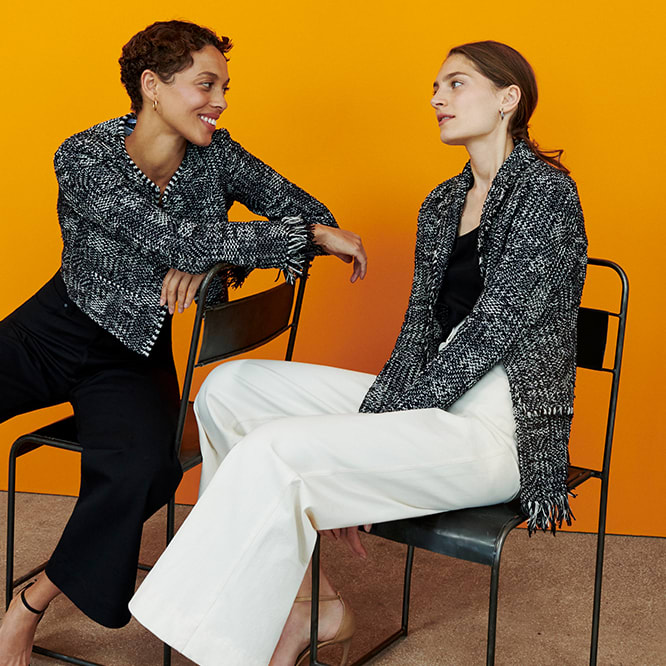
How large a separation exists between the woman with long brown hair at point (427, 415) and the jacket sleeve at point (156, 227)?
0.77 feet

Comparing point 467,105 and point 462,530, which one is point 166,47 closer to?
point 467,105

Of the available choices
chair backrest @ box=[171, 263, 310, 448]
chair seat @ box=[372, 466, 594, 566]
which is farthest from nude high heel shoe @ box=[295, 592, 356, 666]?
chair backrest @ box=[171, 263, 310, 448]

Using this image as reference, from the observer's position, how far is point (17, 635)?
1.92 metres

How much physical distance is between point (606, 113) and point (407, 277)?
2.36 ft

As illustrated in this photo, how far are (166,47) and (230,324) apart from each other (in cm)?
65

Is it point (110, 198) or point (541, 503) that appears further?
point (110, 198)

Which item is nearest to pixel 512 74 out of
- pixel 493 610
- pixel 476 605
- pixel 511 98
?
pixel 511 98

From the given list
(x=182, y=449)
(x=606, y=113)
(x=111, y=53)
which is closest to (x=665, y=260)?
(x=606, y=113)

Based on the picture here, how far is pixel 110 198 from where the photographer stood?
6.41 ft

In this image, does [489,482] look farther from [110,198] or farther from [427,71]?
[427,71]

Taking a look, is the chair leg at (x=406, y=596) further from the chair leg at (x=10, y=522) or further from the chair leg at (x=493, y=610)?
the chair leg at (x=10, y=522)

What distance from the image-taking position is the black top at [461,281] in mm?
1869

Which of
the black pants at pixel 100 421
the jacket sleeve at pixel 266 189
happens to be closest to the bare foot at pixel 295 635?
the black pants at pixel 100 421

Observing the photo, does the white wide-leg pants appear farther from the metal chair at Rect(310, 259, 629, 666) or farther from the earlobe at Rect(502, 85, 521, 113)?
the earlobe at Rect(502, 85, 521, 113)
